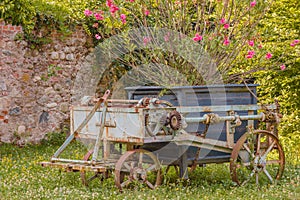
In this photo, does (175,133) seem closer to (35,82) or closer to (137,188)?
(137,188)

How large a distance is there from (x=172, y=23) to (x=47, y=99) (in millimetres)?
3286

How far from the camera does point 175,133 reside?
567cm

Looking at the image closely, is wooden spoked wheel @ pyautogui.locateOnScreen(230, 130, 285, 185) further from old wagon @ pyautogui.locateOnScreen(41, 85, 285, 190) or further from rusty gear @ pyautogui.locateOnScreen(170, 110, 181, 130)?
rusty gear @ pyautogui.locateOnScreen(170, 110, 181, 130)

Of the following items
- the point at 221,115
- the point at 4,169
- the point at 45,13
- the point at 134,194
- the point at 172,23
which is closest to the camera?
the point at 134,194

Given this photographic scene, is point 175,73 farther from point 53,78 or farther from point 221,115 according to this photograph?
point 53,78

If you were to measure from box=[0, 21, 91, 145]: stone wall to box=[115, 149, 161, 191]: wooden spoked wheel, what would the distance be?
173 inches

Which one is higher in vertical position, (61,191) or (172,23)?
(172,23)

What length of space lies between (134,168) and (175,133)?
0.53m

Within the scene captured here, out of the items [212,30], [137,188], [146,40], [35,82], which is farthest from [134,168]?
[35,82]

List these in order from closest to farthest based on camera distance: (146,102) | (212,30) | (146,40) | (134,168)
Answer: (146,102) < (134,168) < (146,40) < (212,30)

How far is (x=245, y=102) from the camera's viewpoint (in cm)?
657

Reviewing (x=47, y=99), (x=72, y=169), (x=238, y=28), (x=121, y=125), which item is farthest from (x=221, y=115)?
(x=47, y=99)

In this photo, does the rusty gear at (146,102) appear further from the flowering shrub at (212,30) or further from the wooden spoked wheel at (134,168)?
the flowering shrub at (212,30)

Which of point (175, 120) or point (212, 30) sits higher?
point (212, 30)
